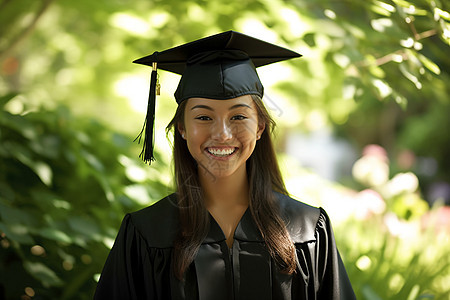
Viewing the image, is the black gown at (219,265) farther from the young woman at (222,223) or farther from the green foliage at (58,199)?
the green foliage at (58,199)

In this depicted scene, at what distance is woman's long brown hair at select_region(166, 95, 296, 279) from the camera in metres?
1.42

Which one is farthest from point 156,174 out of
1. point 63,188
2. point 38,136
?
point 38,136

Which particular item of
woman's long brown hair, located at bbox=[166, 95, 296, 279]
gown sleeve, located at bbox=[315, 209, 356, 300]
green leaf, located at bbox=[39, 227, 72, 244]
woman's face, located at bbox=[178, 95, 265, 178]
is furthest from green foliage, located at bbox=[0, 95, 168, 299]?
gown sleeve, located at bbox=[315, 209, 356, 300]

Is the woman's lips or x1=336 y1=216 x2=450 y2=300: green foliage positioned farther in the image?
x1=336 y1=216 x2=450 y2=300: green foliage

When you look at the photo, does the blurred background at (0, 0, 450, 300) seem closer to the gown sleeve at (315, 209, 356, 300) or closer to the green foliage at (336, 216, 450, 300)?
the green foliage at (336, 216, 450, 300)

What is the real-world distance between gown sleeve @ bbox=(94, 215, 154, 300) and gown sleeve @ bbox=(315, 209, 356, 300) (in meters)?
0.56

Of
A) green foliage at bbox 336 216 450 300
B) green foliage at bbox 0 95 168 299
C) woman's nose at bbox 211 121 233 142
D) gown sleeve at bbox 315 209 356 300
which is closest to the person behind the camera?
woman's nose at bbox 211 121 233 142

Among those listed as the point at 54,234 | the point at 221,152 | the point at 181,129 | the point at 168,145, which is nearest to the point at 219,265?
the point at 221,152

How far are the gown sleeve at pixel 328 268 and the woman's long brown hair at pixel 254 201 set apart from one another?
0.13 metres

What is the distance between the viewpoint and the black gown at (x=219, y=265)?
1.40m

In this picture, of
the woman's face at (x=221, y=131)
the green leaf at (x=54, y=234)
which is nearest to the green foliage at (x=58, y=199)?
the green leaf at (x=54, y=234)

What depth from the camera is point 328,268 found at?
1.51m

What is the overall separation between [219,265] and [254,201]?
0.25 metres

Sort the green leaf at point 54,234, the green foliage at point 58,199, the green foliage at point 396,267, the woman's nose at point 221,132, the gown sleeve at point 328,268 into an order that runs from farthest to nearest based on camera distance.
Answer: the green foliage at point 396,267 → the green foliage at point 58,199 → the green leaf at point 54,234 → the gown sleeve at point 328,268 → the woman's nose at point 221,132
